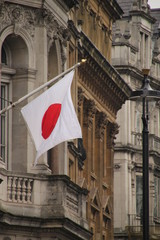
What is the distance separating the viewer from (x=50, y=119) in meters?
47.3

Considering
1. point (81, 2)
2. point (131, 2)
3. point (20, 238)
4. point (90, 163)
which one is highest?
point (131, 2)

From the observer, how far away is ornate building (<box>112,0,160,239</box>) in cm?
9881

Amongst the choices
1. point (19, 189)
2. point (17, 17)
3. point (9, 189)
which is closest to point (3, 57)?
point (17, 17)

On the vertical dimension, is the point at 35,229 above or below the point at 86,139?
below

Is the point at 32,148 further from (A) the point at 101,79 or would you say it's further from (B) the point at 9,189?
(A) the point at 101,79

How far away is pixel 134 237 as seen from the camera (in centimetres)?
9844

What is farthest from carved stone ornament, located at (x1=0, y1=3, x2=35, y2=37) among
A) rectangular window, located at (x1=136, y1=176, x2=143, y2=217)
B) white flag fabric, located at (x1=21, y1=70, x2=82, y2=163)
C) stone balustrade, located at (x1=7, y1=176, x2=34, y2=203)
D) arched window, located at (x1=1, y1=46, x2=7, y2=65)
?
rectangular window, located at (x1=136, y1=176, x2=143, y2=217)

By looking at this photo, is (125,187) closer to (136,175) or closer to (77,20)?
(136,175)

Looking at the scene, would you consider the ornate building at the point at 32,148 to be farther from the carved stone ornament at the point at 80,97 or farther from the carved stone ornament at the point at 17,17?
the carved stone ornament at the point at 80,97

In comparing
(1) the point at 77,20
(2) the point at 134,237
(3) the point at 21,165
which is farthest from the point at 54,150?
(2) the point at 134,237

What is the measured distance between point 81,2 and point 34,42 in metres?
18.3

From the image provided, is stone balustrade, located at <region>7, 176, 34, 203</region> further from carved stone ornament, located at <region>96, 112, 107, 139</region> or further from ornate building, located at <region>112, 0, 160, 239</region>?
ornate building, located at <region>112, 0, 160, 239</region>

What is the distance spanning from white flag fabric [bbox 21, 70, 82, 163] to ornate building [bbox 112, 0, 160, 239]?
49378 millimetres

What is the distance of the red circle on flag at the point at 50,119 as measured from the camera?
4716cm
